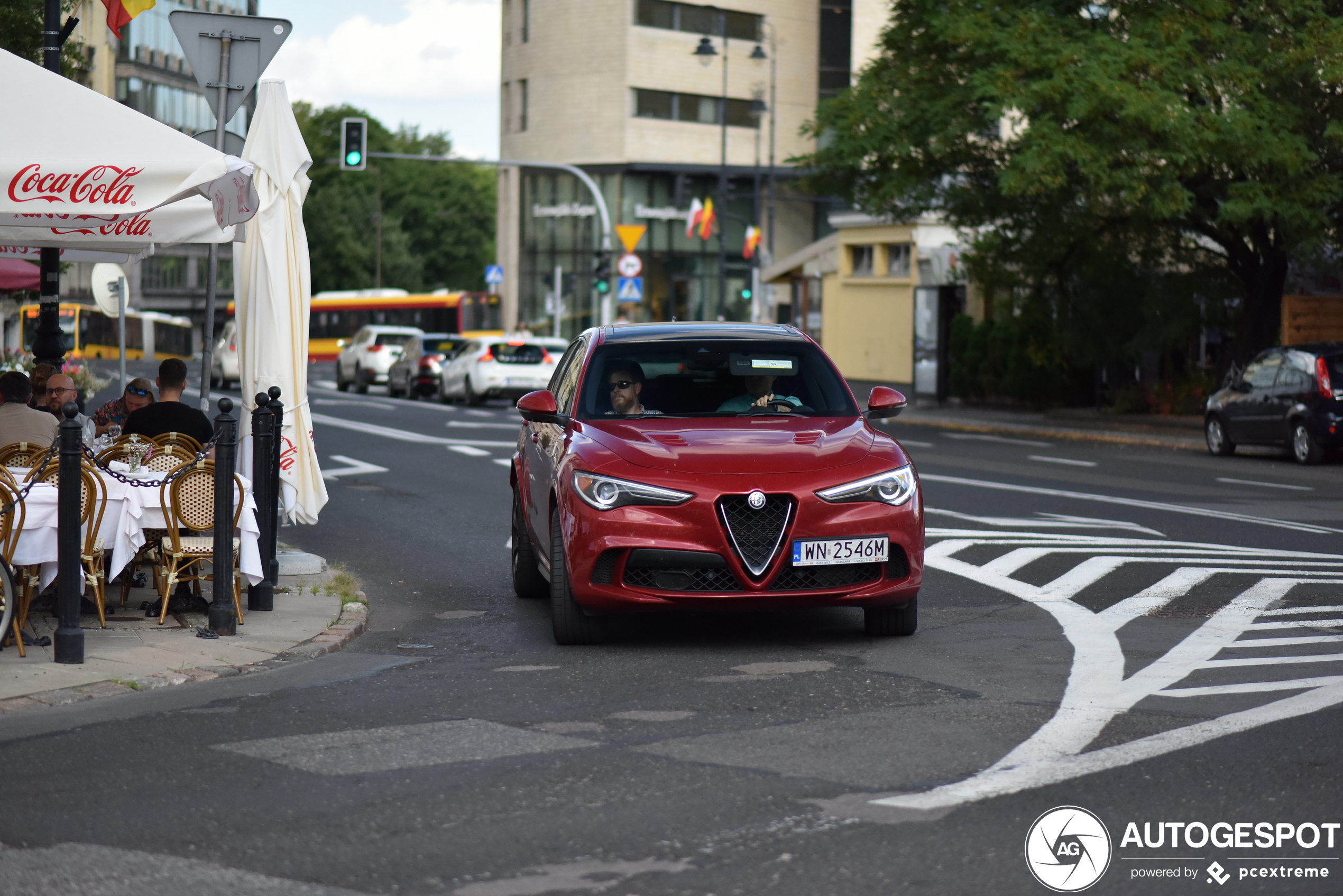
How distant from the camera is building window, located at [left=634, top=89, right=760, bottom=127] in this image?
248ft

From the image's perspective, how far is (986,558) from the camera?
12.7 meters

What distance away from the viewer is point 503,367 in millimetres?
38375

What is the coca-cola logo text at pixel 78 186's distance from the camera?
8.30 m

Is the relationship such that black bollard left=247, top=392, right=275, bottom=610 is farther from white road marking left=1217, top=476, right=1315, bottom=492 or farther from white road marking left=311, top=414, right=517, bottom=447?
white road marking left=311, top=414, right=517, bottom=447

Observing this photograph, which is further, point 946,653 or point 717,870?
point 946,653

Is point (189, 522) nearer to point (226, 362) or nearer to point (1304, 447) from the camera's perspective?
point (1304, 447)

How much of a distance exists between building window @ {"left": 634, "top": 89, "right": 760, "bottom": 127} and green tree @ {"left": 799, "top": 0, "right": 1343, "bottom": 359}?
142ft

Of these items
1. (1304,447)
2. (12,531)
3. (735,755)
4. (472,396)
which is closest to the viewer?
(735,755)

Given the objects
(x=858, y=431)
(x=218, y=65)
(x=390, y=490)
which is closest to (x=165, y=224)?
(x=218, y=65)

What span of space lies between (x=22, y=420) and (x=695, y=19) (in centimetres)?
6878

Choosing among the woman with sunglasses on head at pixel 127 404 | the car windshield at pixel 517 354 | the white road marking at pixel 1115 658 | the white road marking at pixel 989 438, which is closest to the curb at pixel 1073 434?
the white road marking at pixel 989 438

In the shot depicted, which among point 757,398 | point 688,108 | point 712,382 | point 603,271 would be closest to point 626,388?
point 712,382

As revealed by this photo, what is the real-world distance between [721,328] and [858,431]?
4.44 feet

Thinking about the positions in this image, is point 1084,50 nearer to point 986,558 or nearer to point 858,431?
point 986,558
